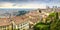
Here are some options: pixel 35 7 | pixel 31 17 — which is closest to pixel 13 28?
pixel 31 17

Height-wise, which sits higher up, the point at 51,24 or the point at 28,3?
the point at 28,3

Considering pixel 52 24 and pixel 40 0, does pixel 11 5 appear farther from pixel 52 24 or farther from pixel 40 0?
pixel 52 24

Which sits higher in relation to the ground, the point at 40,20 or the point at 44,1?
the point at 44,1

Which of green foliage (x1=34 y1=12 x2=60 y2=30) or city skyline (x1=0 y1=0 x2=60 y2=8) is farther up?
city skyline (x1=0 y1=0 x2=60 y2=8)

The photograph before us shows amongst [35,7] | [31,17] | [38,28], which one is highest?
[35,7]

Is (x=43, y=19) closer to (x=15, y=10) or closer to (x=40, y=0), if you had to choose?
(x=40, y=0)

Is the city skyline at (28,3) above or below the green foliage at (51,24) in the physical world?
above

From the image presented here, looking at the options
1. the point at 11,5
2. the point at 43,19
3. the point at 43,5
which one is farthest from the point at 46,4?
the point at 11,5

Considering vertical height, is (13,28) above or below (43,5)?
below
